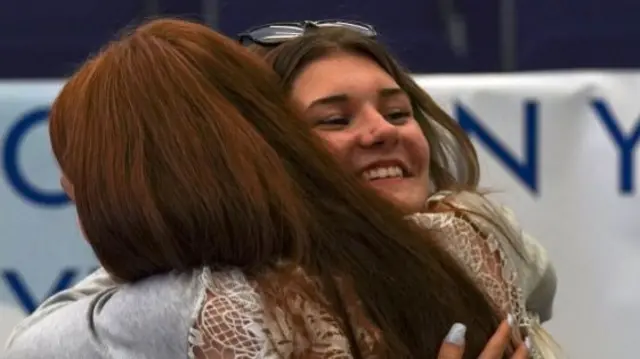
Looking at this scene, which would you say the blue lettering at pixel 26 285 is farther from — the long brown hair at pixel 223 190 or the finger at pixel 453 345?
the finger at pixel 453 345

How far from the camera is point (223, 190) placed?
1076mm

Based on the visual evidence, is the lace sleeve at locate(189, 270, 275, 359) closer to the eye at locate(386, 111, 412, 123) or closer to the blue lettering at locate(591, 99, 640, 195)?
the eye at locate(386, 111, 412, 123)

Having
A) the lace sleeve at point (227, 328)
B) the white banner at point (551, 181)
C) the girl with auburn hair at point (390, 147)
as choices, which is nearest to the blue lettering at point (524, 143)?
the white banner at point (551, 181)

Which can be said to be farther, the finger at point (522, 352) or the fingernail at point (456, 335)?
the finger at point (522, 352)

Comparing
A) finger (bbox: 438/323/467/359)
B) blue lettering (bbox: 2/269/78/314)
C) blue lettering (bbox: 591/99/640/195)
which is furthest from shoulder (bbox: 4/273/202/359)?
blue lettering (bbox: 591/99/640/195)

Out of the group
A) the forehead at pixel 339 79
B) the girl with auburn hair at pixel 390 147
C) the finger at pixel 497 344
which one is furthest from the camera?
the forehead at pixel 339 79

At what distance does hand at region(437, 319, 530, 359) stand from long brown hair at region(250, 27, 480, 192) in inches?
13.9

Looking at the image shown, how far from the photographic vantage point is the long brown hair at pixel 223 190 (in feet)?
3.53

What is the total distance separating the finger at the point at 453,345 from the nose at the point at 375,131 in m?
0.31

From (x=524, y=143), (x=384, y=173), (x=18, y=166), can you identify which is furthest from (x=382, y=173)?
(x=18, y=166)

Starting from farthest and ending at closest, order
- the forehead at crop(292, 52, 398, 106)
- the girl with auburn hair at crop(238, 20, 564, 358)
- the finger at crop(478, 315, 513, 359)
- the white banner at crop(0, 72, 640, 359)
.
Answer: the white banner at crop(0, 72, 640, 359) → the forehead at crop(292, 52, 398, 106) → the girl with auburn hair at crop(238, 20, 564, 358) → the finger at crop(478, 315, 513, 359)

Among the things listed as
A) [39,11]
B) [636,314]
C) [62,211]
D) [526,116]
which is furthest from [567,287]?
[39,11]

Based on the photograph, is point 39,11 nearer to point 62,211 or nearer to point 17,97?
point 17,97

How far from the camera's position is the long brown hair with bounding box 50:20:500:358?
1075 millimetres
